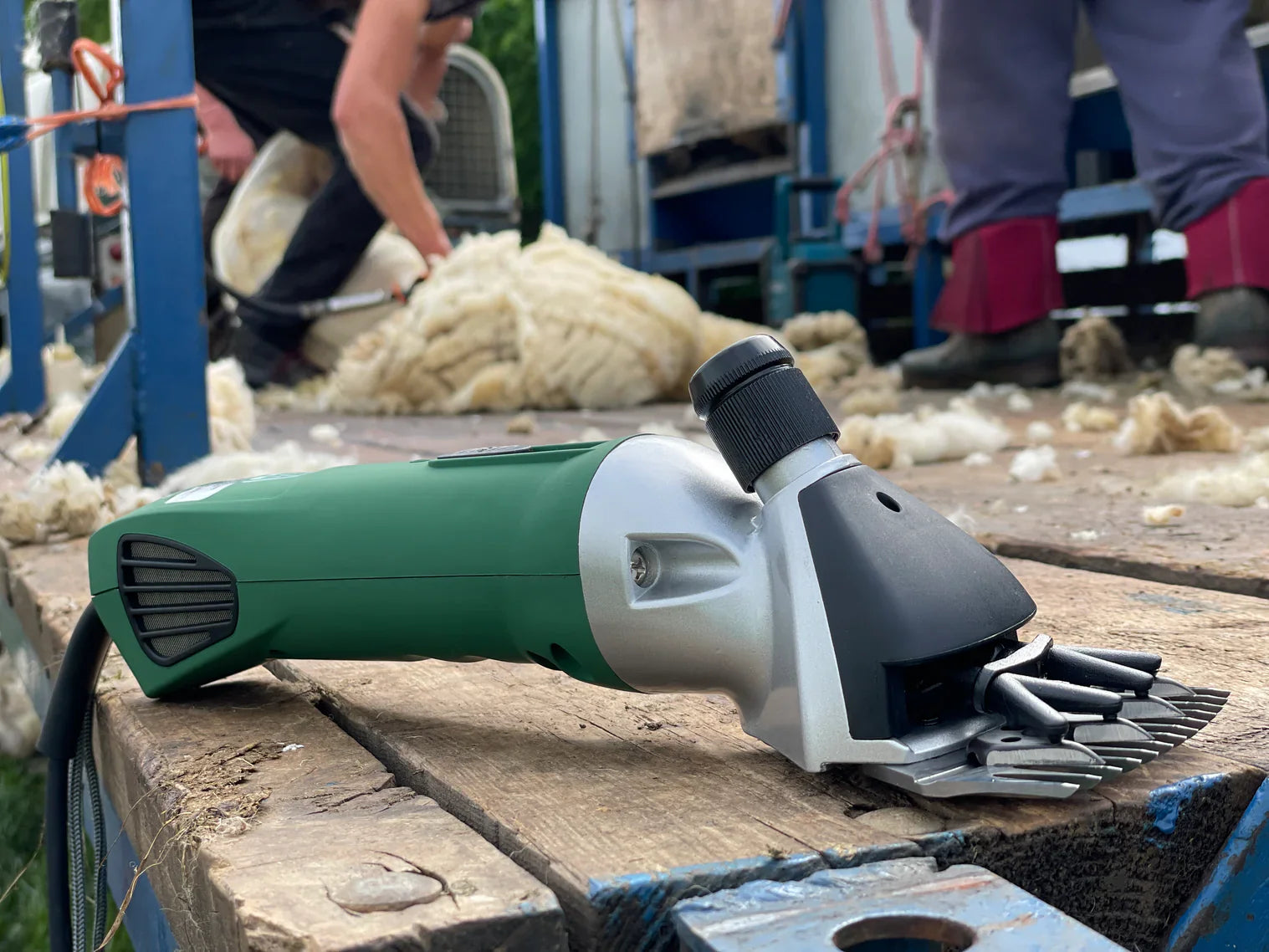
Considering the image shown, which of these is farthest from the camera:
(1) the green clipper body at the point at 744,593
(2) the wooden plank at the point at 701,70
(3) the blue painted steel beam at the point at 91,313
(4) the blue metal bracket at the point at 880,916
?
(2) the wooden plank at the point at 701,70

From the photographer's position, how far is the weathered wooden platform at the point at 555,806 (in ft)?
1.87

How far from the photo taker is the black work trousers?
14.7ft

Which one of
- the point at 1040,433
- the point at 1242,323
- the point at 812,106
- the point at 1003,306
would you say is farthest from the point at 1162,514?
the point at 812,106

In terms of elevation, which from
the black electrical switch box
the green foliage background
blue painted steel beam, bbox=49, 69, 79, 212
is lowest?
the black electrical switch box

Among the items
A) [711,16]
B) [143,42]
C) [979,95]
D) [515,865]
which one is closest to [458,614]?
[515,865]

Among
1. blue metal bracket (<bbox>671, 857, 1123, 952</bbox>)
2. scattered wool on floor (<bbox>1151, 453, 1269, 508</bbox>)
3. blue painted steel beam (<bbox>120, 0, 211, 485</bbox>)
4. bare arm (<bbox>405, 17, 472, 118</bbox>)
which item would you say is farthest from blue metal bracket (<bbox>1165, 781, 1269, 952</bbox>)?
bare arm (<bbox>405, 17, 472, 118</bbox>)

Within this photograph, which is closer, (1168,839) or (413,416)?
(1168,839)

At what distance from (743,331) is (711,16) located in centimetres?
248

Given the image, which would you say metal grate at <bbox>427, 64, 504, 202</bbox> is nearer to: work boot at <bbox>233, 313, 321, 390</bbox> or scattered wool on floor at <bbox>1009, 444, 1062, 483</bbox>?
work boot at <bbox>233, 313, 321, 390</bbox>

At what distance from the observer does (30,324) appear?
139 inches

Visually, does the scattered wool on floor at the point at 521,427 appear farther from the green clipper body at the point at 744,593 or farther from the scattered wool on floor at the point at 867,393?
the green clipper body at the point at 744,593

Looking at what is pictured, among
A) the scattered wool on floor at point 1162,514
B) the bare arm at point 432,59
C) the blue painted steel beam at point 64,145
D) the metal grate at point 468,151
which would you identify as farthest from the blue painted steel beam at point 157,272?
the metal grate at point 468,151

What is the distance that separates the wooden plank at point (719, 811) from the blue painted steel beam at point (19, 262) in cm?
279

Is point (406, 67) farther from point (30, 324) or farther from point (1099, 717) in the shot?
point (1099, 717)
